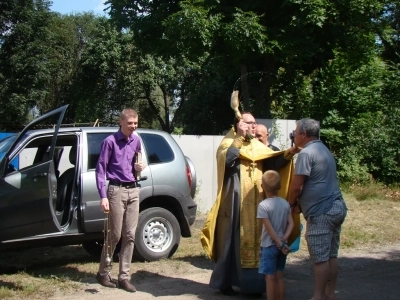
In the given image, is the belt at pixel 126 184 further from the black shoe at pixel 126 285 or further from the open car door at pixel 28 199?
the black shoe at pixel 126 285

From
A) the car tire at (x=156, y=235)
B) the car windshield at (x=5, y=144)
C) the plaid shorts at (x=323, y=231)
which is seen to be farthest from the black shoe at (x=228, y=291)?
the car windshield at (x=5, y=144)

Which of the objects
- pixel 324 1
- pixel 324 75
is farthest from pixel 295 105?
pixel 324 1

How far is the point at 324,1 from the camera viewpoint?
46.8ft

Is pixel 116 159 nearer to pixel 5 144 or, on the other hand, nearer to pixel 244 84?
pixel 5 144

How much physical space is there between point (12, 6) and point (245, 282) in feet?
72.6

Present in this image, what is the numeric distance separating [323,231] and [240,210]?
967 millimetres

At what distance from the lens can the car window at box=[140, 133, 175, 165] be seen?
7.91 m

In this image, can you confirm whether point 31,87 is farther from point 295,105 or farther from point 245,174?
point 245,174

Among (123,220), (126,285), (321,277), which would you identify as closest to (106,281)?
(126,285)

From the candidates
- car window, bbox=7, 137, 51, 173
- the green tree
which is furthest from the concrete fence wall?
the green tree

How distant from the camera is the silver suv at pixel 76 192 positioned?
21.5ft

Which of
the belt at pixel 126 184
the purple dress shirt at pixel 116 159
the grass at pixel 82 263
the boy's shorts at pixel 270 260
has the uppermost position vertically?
the purple dress shirt at pixel 116 159

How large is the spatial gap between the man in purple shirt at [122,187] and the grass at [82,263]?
61cm

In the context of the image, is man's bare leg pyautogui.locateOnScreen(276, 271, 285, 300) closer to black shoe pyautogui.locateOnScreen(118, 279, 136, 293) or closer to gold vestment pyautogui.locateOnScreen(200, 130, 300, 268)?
gold vestment pyautogui.locateOnScreen(200, 130, 300, 268)
